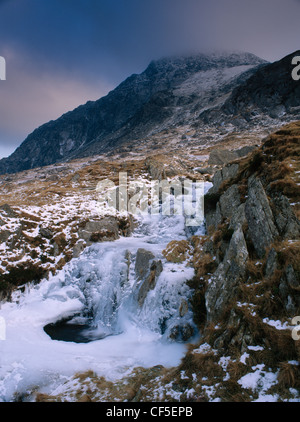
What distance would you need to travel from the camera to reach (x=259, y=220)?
34.6 ft

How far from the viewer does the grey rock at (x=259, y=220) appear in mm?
9719

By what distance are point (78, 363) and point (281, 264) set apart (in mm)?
11143

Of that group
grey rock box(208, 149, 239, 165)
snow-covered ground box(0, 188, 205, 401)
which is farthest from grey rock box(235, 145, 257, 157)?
snow-covered ground box(0, 188, 205, 401)

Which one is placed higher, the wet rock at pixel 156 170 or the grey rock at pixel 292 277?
the wet rock at pixel 156 170

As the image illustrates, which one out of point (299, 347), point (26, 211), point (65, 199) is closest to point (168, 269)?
point (299, 347)

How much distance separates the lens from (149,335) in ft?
41.6

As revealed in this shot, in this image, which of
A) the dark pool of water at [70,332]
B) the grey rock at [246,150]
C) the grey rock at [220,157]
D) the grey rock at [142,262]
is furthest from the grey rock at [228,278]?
the grey rock at [246,150]

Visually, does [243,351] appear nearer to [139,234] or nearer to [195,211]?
[195,211]

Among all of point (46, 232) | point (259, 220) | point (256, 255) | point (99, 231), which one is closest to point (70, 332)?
point (99, 231)

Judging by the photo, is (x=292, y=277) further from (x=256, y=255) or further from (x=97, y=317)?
(x=97, y=317)

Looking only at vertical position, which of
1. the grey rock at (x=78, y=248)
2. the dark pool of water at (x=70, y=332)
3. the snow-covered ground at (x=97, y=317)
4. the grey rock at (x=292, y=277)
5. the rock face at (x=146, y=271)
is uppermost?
the grey rock at (x=292, y=277)

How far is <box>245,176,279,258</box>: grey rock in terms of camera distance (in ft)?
31.9

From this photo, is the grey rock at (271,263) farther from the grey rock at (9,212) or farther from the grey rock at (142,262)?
the grey rock at (9,212)

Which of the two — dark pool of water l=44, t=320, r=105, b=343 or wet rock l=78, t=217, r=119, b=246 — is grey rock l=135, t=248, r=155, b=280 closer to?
Result: dark pool of water l=44, t=320, r=105, b=343
